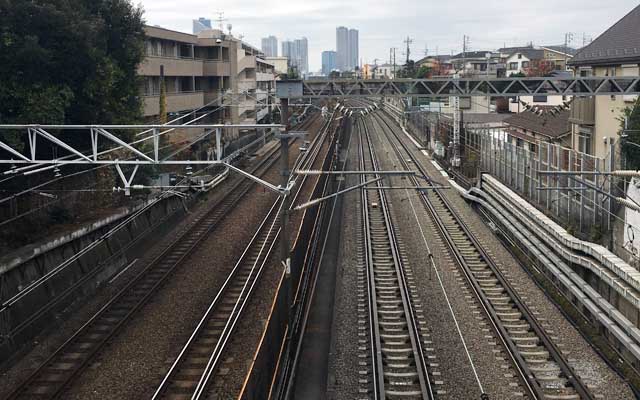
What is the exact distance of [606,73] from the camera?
22.4 meters

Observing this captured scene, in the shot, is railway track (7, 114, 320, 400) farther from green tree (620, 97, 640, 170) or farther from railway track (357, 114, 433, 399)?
green tree (620, 97, 640, 170)

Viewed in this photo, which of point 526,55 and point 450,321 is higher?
point 526,55

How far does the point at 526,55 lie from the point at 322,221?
58.2 meters

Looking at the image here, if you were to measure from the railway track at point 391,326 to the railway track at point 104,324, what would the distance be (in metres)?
4.77

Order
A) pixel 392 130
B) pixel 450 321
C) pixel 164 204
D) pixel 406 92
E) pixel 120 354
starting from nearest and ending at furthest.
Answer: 1. pixel 120 354
2. pixel 450 321
3. pixel 406 92
4. pixel 164 204
5. pixel 392 130

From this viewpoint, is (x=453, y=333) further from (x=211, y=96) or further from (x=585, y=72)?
(x=211, y=96)

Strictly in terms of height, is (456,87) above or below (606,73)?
below

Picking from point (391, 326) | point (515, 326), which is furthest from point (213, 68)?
point (515, 326)

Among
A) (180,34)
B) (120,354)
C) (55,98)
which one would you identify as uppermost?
(180,34)

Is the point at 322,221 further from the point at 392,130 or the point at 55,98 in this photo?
the point at 392,130

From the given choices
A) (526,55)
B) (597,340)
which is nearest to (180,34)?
(597,340)

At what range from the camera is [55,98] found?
16047 millimetres

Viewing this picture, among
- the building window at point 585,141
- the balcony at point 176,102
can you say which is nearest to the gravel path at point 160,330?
the building window at point 585,141

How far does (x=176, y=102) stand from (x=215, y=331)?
24222 mm
